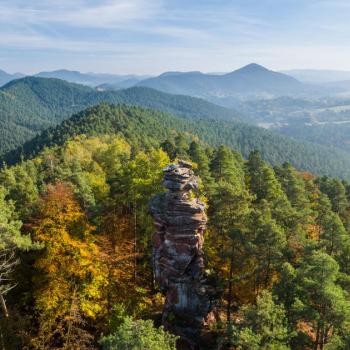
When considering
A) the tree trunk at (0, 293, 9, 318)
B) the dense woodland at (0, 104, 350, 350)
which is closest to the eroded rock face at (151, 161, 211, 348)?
the dense woodland at (0, 104, 350, 350)

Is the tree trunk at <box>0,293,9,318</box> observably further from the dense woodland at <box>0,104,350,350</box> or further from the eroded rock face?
the eroded rock face

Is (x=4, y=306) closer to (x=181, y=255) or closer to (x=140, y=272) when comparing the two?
(x=140, y=272)

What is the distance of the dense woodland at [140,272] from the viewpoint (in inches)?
989

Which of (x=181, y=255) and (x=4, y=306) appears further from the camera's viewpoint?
(x=181, y=255)

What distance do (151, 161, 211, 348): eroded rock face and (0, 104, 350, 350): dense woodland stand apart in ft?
6.28

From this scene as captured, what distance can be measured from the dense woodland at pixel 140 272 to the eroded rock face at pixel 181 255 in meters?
1.92

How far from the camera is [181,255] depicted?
33.8m

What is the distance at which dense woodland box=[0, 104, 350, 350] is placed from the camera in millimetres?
25109

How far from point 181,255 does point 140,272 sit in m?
8.01

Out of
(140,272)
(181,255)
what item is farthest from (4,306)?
(181,255)

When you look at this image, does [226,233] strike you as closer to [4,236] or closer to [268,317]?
[268,317]

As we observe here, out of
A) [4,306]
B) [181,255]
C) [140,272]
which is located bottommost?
[140,272]

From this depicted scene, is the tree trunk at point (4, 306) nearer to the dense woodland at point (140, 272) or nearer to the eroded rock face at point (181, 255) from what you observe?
the dense woodland at point (140, 272)

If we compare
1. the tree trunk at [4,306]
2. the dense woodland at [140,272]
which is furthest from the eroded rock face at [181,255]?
the tree trunk at [4,306]
